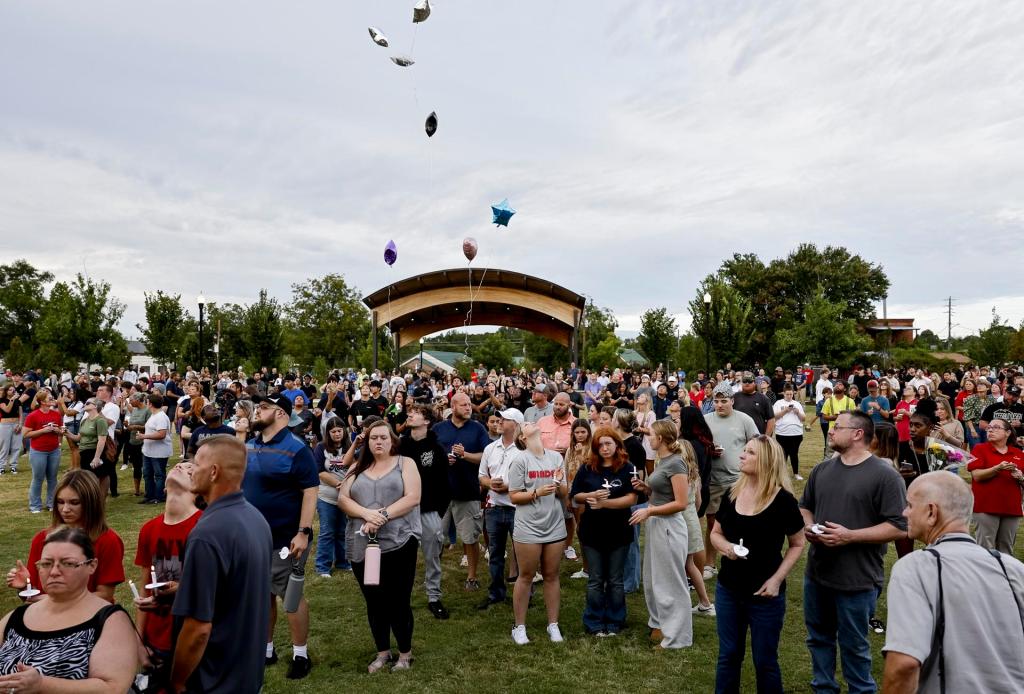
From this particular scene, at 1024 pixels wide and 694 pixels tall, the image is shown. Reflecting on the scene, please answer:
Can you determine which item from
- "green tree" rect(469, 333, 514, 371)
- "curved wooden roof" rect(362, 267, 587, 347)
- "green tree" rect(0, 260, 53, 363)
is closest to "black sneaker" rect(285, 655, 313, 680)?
"curved wooden roof" rect(362, 267, 587, 347)

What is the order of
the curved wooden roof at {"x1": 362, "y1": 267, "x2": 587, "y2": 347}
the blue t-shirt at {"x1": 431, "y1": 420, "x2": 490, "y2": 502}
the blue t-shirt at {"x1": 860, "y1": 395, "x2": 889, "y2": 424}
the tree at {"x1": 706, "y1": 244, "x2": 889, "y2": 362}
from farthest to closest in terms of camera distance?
the tree at {"x1": 706, "y1": 244, "x2": 889, "y2": 362}, the curved wooden roof at {"x1": 362, "y1": 267, "x2": 587, "y2": 347}, the blue t-shirt at {"x1": 860, "y1": 395, "x2": 889, "y2": 424}, the blue t-shirt at {"x1": 431, "y1": 420, "x2": 490, "y2": 502}

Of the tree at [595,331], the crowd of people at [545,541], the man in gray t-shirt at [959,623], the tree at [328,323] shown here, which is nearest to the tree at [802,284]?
the tree at [595,331]

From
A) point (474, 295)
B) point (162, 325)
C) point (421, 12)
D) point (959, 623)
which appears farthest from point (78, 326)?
point (959, 623)

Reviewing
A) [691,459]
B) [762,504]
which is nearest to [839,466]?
[762,504]

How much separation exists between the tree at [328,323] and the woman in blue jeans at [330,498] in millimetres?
42308

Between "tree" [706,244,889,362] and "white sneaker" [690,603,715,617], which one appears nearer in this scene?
"white sneaker" [690,603,715,617]

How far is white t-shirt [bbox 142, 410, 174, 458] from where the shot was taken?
9.83m

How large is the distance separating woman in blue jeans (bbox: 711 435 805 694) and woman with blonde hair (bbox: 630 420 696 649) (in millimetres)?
1203

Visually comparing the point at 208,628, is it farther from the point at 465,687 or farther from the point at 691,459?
the point at 691,459

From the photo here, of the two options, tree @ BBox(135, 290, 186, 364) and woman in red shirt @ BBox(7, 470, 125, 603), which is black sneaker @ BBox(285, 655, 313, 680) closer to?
woman in red shirt @ BBox(7, 470, 125, 603)

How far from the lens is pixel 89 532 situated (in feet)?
10.9

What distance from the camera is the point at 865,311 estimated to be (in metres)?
57.7

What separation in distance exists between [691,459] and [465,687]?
7.88 feet

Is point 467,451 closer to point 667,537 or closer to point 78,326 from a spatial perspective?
point 667,537
